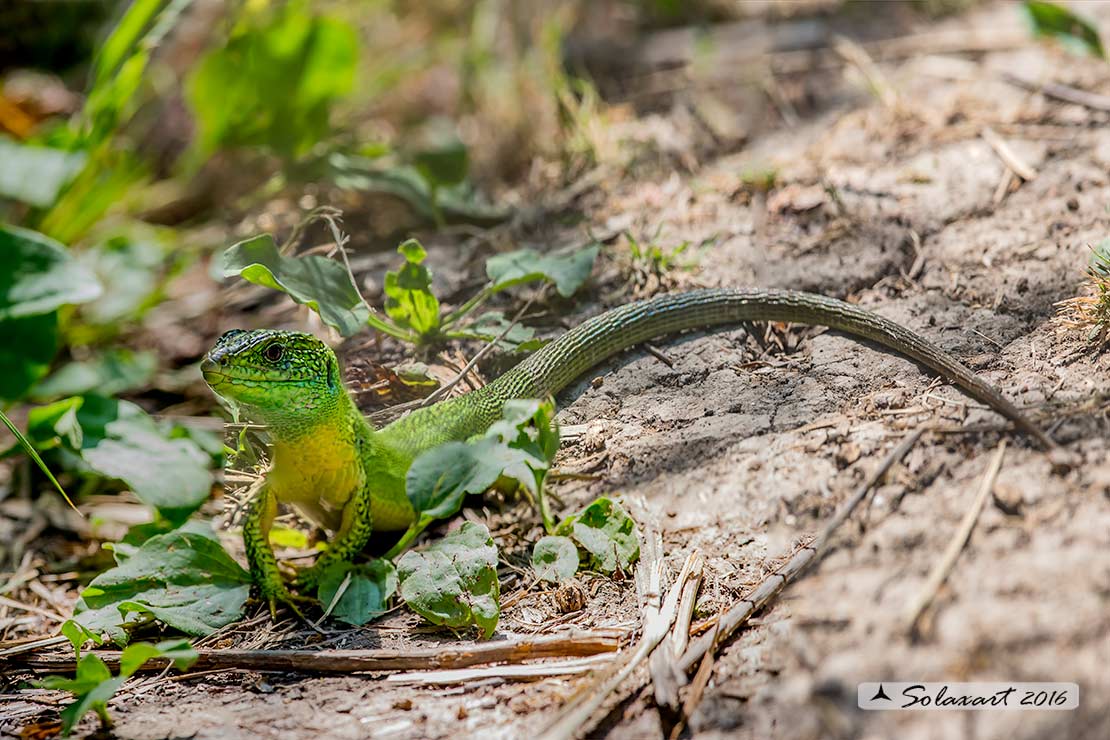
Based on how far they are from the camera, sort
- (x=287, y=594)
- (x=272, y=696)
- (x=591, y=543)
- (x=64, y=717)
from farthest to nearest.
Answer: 1. (x=287, y=594)
2. (x=591, y=543)
3. (x=272, y=696)
4. (x=64, y=717)

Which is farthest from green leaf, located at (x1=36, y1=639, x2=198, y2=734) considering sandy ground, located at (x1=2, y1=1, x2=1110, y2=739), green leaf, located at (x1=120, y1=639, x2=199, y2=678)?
sandy ground, located at (x1=2, y1=1, x2=1110, y2=739)

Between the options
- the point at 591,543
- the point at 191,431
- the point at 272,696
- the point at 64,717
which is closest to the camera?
the point at 64,717

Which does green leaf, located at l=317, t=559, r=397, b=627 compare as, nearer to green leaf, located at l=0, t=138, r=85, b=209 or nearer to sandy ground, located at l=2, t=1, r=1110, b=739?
sandy ground, located at l=2, t=1, r=1110, b=739

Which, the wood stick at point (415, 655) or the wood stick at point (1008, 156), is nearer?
the wood stick at point (415, 655)

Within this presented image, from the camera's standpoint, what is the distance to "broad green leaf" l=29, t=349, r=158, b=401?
4094 mm

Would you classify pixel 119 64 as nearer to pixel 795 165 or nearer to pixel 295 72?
pixel 295 72

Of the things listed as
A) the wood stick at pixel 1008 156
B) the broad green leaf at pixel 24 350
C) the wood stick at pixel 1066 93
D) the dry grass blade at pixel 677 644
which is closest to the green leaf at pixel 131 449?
the broad green leaf at pixel 24 350

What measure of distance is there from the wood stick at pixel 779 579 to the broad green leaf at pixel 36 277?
2.64 metres

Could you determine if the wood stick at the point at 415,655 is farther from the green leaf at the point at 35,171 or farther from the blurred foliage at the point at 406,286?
the green leaf at the point at 35,171

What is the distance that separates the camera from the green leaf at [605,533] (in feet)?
9.02

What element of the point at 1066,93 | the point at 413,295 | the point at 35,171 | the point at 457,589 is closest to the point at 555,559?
the point at 457,589

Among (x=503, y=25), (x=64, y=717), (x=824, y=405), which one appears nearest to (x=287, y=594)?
(x=64, y=717)

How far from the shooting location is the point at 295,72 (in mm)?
5109

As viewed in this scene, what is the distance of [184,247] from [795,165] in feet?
11.1
